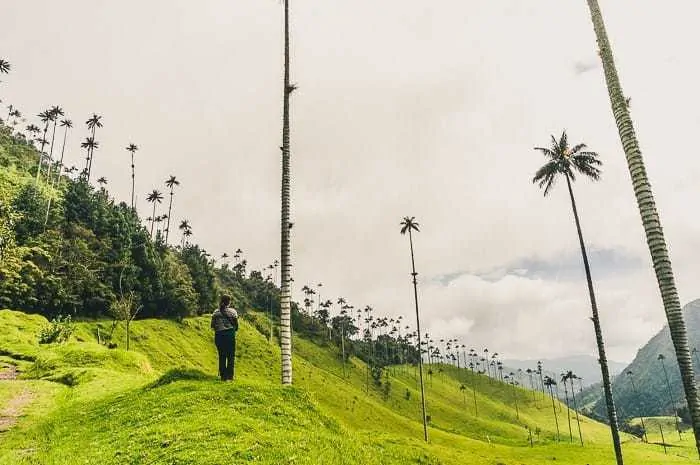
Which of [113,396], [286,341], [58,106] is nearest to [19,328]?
[113,396]

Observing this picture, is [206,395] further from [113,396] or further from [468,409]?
[468,409]

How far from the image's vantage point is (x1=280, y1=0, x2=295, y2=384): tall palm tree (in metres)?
20.3

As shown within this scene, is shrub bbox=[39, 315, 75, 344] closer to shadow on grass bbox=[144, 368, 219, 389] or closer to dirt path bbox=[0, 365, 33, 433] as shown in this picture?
dirt path bbox=[0, 365, 33, 433]

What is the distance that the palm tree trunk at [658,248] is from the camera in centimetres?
1220

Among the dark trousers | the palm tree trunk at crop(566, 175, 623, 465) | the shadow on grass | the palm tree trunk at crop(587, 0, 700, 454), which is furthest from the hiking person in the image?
the palm tree trunk at crop(566, 175, 623, 465)

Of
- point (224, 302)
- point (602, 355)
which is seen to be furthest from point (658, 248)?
point (602, 355)

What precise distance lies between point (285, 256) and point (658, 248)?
1508 centimetres

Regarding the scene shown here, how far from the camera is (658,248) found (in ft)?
42.1

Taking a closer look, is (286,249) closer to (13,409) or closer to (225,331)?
(225,331)

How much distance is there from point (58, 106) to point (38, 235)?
60960 mm

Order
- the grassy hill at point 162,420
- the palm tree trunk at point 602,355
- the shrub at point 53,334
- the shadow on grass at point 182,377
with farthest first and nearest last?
the shrub at point 53,334
the palm tree trunk at point 602,355
the shadow on grass at point 182,377
the grassy hill at point 162,420

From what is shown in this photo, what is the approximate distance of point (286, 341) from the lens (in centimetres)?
2055

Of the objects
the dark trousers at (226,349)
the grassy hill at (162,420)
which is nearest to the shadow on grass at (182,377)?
the grassy hill at (162,420)

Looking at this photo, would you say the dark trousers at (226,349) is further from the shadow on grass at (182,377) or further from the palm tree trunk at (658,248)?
the palm tree trunk at (658,248)
